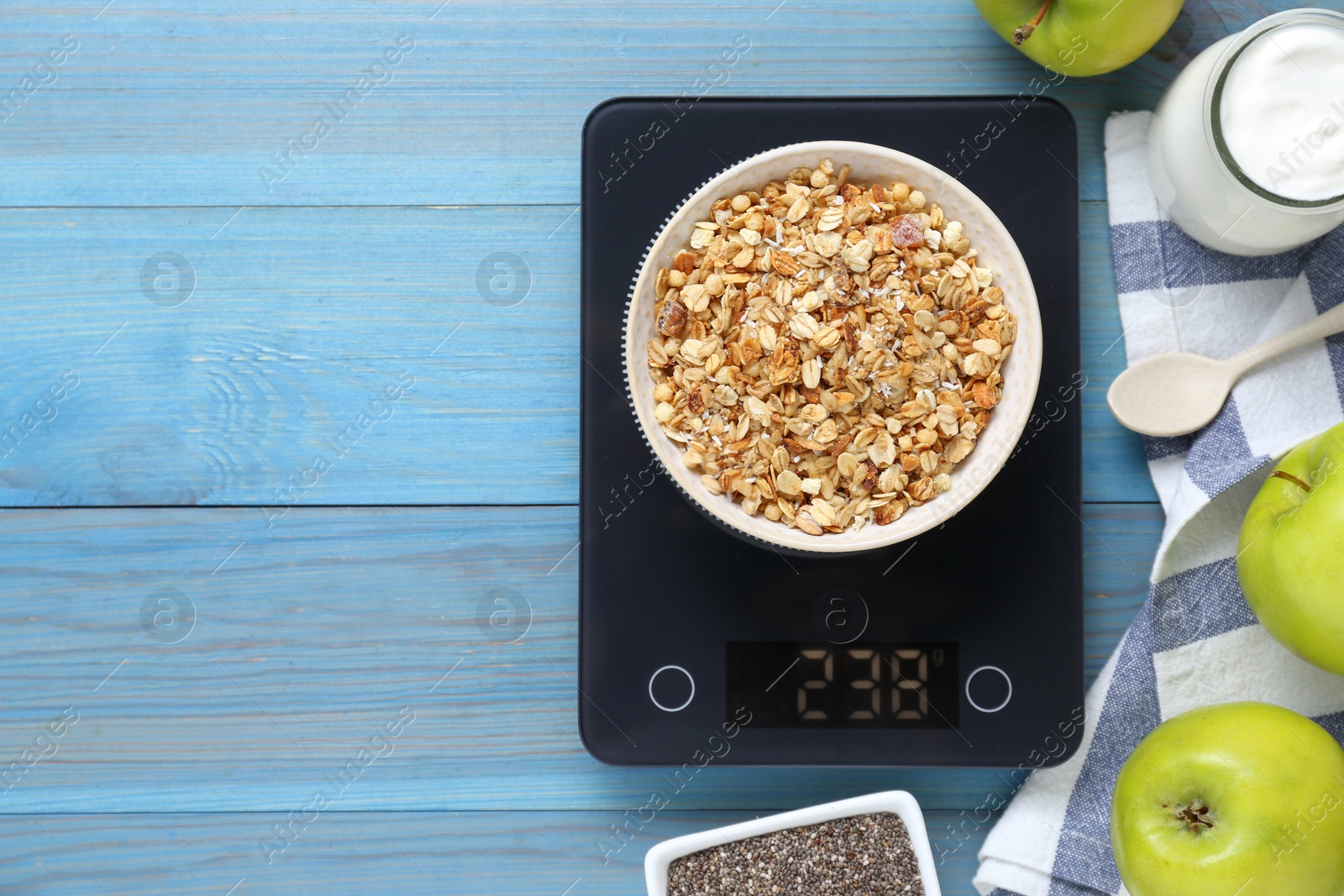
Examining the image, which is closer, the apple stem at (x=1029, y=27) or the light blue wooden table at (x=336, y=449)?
the apple stem at (x=1029, y=27)

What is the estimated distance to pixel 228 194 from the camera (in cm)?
90

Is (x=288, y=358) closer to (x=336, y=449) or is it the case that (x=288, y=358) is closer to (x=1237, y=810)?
(x=336, y=449)

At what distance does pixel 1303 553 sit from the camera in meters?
0.70

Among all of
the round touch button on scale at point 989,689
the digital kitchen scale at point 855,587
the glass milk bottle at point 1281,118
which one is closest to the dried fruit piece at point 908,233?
the digital kitchen scale at point 855,587

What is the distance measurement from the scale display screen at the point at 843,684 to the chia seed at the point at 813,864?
0.32 ft

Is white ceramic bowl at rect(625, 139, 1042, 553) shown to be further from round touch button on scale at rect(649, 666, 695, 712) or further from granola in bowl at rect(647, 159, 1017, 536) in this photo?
round touch button on scale at rect(649, 666, 695, 712)

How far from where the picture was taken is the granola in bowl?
2.29 ft

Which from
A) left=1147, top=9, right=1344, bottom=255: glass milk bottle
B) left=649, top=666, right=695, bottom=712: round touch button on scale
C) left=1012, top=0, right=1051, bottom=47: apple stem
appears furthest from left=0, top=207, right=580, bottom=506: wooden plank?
left=1147, top=9, right=1344, bottom=255: glass milk bottle

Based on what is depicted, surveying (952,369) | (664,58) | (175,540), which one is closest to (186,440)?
(175,540)

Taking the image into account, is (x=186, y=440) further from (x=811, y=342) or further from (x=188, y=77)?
(x=811, y=342)

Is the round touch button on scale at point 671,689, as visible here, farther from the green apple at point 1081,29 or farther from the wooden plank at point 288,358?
the green apple at point 1081,29

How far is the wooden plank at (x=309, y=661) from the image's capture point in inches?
34.7

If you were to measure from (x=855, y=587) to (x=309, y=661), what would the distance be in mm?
502

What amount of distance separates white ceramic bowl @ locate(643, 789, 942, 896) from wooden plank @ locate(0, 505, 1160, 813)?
5 centimetres
